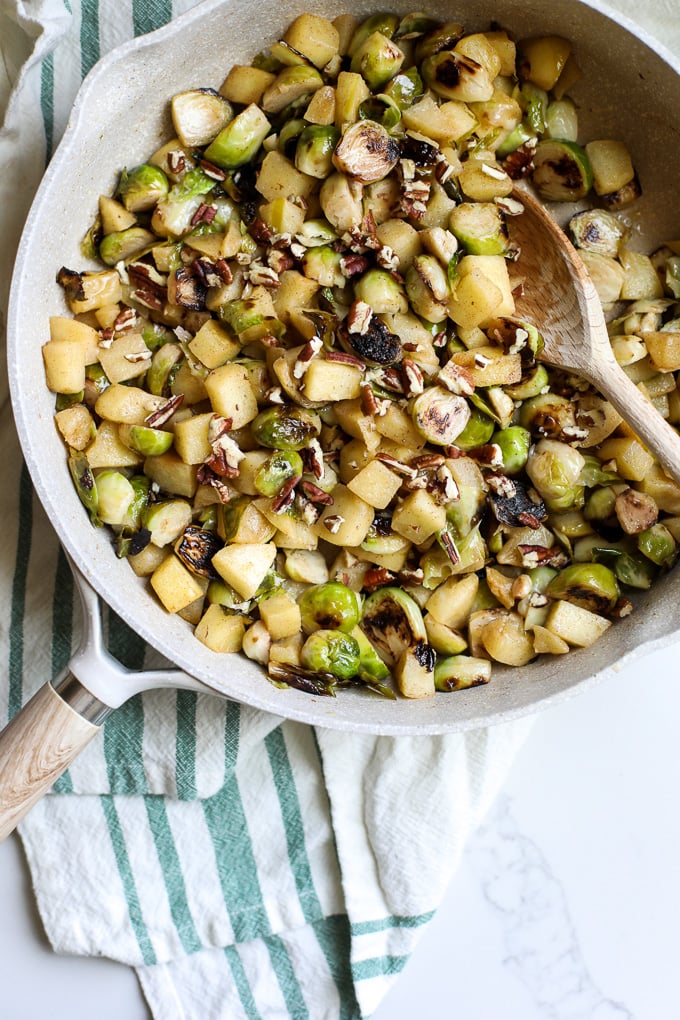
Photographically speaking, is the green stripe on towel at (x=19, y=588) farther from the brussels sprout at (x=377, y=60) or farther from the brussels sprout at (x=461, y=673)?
the brussels sprout at (x=377, y=60)

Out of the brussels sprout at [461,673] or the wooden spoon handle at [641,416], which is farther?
the brussels sprout at [461,673]

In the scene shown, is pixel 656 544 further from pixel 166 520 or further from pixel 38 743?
pixel 38 743

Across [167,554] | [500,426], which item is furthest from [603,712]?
[167,554]

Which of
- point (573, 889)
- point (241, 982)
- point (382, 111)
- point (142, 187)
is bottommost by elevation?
point (241, 982)

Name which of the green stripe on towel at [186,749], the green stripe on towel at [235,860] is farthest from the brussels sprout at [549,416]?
the green stripe on towel at [235,860]

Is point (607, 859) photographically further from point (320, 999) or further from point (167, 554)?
point (167, 554)

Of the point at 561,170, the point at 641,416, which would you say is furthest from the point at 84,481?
the point at 561,170
